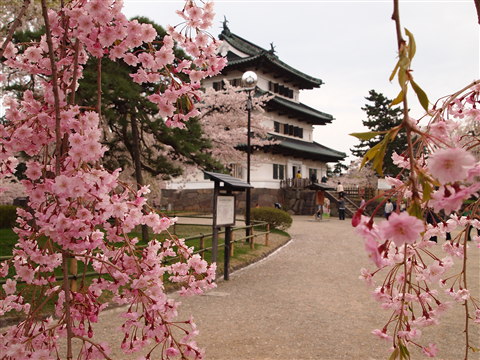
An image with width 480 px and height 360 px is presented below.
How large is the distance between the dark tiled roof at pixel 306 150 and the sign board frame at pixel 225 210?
17.4 meters

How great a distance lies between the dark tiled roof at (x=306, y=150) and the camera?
26.3 m

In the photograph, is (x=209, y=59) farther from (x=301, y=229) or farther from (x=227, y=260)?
(x=301, y=229)

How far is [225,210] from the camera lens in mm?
7566

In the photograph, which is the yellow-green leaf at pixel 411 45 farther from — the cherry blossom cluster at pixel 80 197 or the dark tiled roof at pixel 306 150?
the dark tiled roof at pixel 306 150

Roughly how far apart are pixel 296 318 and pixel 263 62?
906 inches

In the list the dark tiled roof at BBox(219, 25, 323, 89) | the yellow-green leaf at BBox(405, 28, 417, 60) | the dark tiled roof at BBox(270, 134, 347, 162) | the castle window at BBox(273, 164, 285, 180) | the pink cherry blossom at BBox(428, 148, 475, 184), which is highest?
the dark tiled roof at BBox(219, 25, 323, 89)

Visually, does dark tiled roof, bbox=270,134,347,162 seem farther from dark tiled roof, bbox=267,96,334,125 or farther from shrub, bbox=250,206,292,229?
shrub, bbox=250,206,292,229

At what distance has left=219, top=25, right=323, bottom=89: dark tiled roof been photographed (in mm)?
25562

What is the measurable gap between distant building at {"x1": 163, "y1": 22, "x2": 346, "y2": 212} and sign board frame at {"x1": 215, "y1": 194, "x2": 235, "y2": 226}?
1672 centimetres

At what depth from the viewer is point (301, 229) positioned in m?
16.6

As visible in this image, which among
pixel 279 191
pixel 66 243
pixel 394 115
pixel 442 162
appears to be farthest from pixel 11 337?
pixel 394 115

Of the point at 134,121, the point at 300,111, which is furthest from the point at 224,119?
the point at 300,111

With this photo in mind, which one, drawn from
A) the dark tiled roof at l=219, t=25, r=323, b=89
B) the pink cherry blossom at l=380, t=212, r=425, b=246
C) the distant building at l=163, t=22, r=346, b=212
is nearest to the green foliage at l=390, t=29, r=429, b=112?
the pink cherry blossom at l=380, t=212, r=425, b=246

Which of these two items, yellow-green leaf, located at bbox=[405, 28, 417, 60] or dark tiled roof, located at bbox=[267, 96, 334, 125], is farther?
dark tiled roof, located at bbox=[267, 96, 334, 125]
